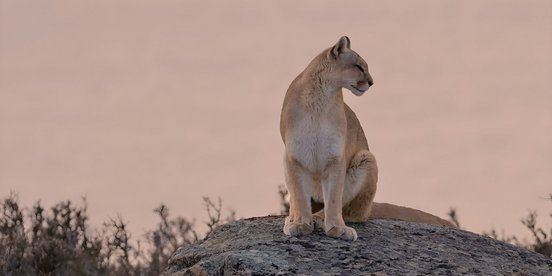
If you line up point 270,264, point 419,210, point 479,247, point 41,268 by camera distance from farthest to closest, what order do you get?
1. point 41,268
2. point 419,210
3. point 479,247
4. point 270,264

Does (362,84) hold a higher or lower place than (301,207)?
higher

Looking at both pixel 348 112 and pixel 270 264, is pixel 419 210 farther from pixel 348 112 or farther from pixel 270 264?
pixel 270 264

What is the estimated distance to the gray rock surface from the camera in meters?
11.8

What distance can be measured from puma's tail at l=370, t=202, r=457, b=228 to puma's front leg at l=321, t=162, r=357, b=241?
198 cm

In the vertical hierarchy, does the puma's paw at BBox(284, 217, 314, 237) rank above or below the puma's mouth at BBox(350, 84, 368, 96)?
below

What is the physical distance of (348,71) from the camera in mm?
12766

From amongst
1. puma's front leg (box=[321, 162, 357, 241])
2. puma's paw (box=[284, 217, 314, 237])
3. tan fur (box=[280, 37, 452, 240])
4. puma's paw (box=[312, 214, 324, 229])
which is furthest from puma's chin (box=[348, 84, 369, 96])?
puma's paw (box=[284, 217, 314, 237])

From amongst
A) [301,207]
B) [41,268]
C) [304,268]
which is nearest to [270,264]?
[304,268]

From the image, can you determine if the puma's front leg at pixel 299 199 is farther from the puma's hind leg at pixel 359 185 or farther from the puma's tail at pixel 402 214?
the puma's tail at pixel 402 214

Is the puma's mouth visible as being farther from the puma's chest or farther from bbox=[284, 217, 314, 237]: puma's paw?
bbox=[284, 217, 314, 237]: puma's paw

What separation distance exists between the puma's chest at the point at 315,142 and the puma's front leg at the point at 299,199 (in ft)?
0.43

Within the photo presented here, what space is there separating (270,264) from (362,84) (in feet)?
7.58

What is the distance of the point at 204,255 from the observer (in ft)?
41.5

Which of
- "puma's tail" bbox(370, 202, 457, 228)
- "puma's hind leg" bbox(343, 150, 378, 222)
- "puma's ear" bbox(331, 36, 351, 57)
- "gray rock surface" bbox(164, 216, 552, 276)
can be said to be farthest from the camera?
"puma's tail" bbox(370, 202, 457, 228)
